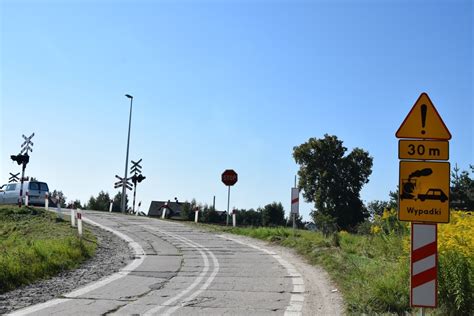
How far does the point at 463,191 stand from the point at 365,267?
37835 millimetres

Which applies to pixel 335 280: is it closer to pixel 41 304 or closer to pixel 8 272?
pixel 41 304

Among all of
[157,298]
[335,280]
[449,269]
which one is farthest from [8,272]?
[449,269]

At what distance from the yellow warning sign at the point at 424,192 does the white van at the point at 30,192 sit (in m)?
29.9

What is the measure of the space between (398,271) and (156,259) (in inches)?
299

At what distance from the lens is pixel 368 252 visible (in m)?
14.4

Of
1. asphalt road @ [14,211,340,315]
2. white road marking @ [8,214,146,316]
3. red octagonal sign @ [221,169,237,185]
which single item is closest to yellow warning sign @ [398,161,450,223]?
asphalt road @ [14,211,340,315]

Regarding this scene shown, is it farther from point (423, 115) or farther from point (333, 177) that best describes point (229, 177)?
point (333, 177)

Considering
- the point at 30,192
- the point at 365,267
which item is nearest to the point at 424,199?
the point at 365,267

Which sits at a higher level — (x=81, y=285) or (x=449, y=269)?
(x=449, y=269)

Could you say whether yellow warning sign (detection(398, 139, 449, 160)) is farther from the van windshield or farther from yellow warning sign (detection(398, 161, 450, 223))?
the van windshield

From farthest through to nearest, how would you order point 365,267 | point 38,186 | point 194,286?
1. point 38,186
2. point 365,267
3. point 194,286

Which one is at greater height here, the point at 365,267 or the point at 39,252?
the point at 365,267

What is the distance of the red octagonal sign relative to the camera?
2728 cm

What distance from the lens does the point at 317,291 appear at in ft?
34.4
